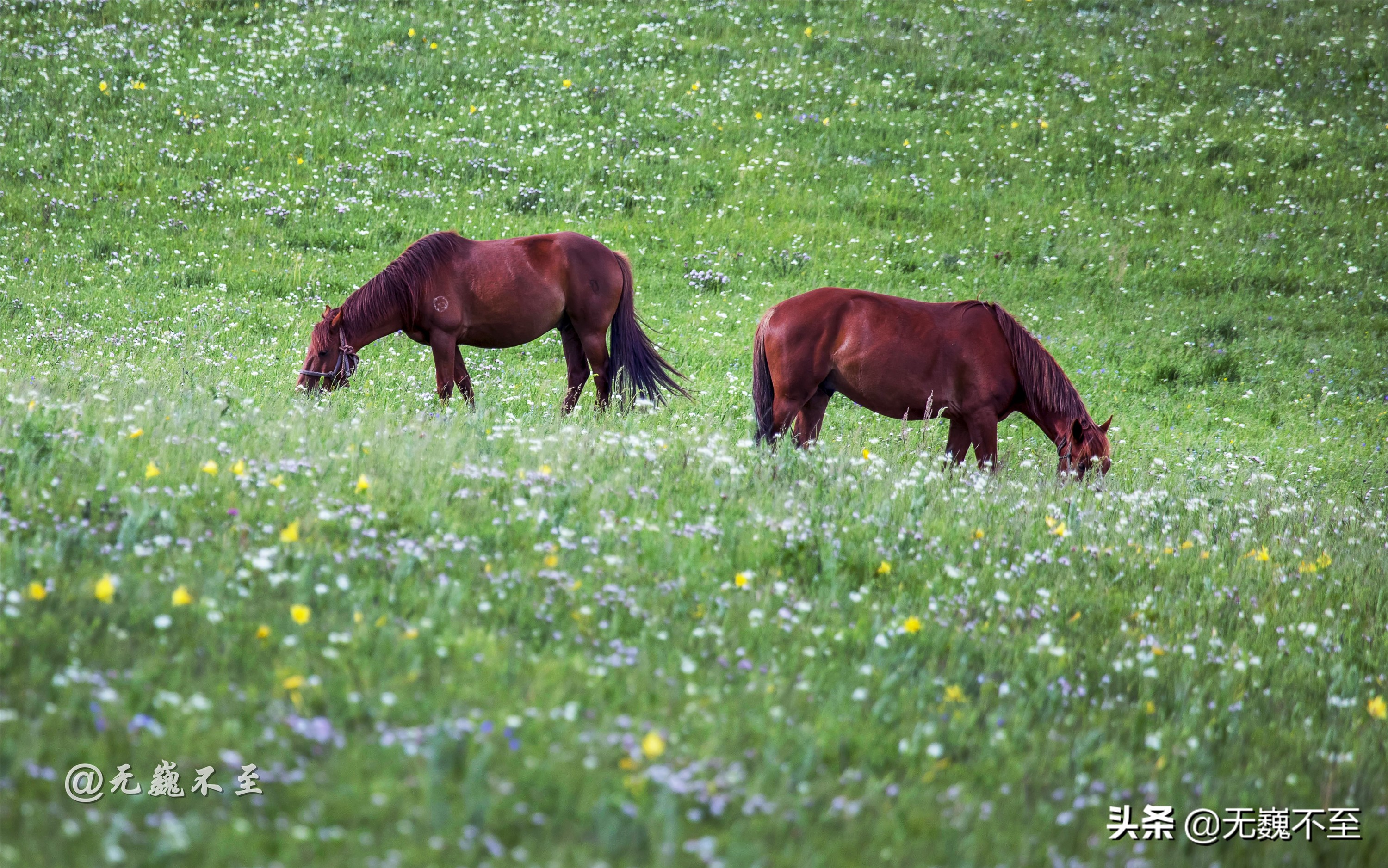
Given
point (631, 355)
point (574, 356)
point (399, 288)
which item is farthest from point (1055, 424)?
point (399, 288)

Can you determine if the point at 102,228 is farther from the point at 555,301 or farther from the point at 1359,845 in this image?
the point at 1359,845

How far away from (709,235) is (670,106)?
5.12 metres

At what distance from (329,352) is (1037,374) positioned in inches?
249

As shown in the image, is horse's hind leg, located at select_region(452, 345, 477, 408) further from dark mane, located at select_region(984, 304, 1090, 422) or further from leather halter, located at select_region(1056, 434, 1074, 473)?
leather halter, located at select_region(1056, 434, 1074, 473)

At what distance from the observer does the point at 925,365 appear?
854 centimetres

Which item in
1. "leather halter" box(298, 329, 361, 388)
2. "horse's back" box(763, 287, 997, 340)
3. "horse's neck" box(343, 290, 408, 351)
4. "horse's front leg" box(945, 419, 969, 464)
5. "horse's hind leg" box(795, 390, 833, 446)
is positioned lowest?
"horse's front leg" box(945, 419, 969, 464)

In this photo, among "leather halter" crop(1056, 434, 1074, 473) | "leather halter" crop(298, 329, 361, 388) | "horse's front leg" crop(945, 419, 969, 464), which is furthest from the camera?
"leather halter" crop(298, 329, 361, 388)

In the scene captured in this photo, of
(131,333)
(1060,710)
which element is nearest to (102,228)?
(131,333)

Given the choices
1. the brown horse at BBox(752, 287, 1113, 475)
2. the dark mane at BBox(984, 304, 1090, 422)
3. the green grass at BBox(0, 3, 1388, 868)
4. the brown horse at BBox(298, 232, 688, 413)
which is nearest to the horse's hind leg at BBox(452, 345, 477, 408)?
the brown horse at BBox(298, 232, 688, 413)

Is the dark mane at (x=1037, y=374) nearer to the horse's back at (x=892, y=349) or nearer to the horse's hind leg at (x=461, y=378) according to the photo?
the horse's back at (x=892, y=349)

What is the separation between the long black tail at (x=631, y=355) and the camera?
34.1ft

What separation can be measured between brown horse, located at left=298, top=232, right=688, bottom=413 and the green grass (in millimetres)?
544

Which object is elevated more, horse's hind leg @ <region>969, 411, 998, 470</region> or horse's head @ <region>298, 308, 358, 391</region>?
horse's head @ <region>298, 308, 358, 391</region>

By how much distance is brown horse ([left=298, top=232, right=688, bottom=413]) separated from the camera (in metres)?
9.51
